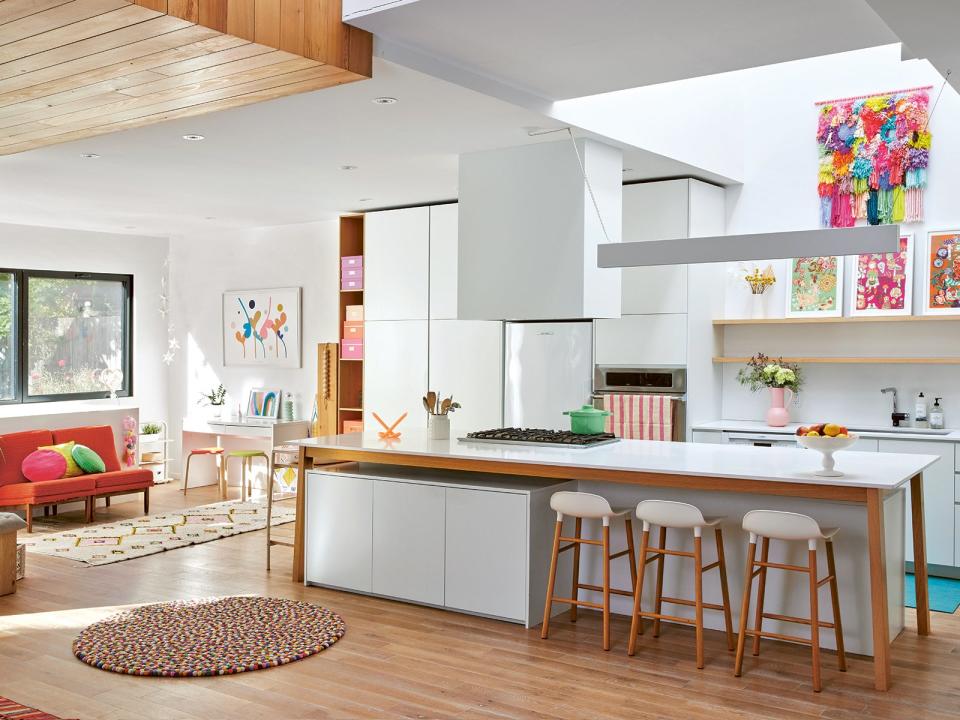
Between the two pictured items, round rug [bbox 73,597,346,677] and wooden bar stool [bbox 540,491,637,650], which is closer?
round rug [bbox 73,597,346,677]

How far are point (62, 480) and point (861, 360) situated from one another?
20.5 feet

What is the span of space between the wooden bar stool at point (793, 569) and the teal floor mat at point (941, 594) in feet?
4.37

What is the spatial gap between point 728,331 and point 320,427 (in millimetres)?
3749

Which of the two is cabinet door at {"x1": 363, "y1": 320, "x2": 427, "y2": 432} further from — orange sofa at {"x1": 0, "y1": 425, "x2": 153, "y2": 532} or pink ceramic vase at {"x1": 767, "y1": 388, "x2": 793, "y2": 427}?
pink ceramic vase at {"x1": 767, "y1": 388, "x2": 793, "y2": 427}

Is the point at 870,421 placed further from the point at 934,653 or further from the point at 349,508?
the point at 349,508

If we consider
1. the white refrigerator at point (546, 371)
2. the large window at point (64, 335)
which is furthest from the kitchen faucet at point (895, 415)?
the large window at point (64, 335)

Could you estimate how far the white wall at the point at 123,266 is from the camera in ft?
30.6

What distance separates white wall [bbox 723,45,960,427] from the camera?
21.5 feet

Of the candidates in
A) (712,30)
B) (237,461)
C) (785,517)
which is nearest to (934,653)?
(785,517)

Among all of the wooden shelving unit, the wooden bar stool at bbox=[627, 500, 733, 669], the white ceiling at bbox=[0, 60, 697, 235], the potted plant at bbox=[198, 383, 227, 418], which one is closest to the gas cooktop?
the wooden bar stool at bbox=[627, 500, 733, 669]

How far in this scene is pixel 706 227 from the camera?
7.05 meters

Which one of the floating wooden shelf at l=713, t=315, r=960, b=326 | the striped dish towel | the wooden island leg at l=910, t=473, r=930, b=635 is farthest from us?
the striped dish towel

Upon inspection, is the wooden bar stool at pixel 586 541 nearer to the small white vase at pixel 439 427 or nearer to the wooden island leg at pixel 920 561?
the small white vase at pixel 439 427

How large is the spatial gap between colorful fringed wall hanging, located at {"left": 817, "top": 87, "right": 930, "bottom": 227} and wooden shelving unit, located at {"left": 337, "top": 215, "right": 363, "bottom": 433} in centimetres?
400
